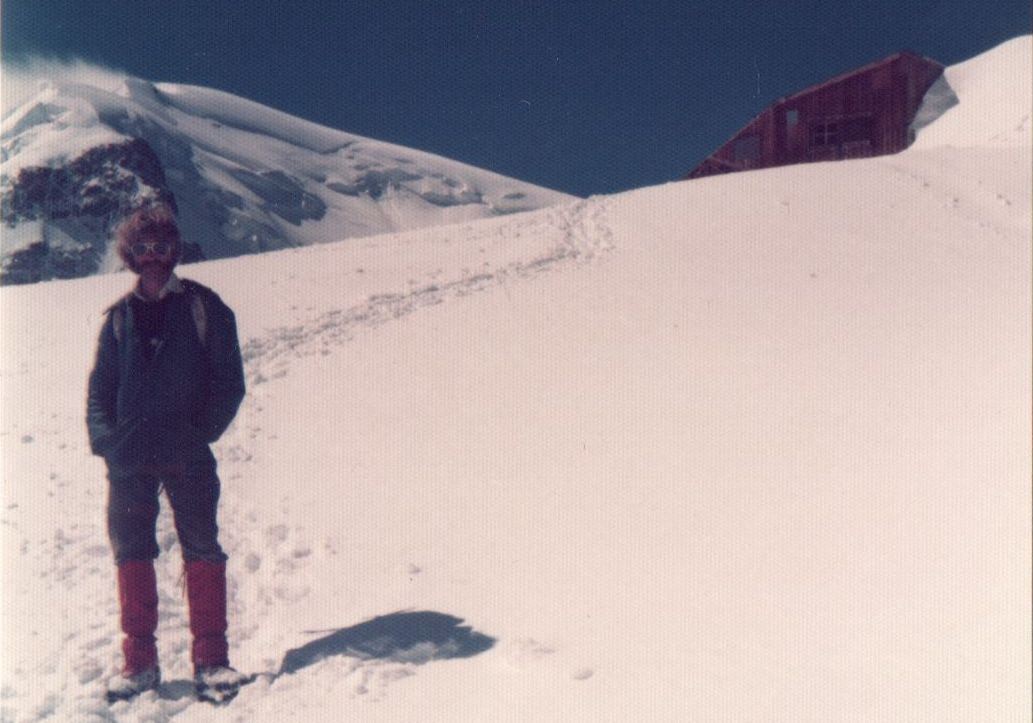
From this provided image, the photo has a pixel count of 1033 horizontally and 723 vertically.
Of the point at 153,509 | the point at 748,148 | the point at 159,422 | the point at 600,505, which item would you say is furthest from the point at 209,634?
the point at 748,148

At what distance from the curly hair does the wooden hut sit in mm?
33572

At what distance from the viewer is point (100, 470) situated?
7.06 metres

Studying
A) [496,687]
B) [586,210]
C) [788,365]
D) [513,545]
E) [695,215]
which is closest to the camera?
[496,687]

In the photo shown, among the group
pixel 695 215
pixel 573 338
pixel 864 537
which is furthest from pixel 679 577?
pixel 695 215

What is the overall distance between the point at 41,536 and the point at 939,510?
5.64m

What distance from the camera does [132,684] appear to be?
378cm

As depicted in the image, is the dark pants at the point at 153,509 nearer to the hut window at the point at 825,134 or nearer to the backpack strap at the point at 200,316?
the backpack strap at the point at 200,316

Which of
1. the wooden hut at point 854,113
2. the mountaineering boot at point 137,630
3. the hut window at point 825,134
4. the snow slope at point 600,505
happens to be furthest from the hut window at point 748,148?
the mountaineering boot at point 137,630

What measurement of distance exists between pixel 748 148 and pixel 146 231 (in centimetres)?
3658

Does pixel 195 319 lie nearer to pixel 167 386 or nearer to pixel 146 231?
pixel 167 386

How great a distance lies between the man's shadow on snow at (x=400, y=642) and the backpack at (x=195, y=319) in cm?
157

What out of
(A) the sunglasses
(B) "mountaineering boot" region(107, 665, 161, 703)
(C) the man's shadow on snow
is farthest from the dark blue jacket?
(C) the man's shadow on snow

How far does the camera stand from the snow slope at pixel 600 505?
3.64 meters

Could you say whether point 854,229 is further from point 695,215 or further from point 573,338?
point 573,338
